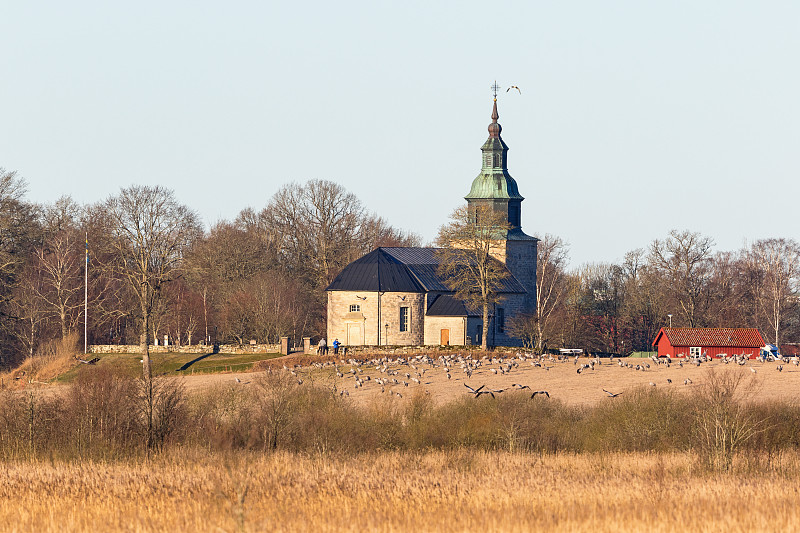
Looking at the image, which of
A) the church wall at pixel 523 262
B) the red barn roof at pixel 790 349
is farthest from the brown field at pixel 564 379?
the red barn roof at pixel 790 349

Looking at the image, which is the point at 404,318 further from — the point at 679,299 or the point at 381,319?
the point at 679,299

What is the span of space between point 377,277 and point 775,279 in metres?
33.3

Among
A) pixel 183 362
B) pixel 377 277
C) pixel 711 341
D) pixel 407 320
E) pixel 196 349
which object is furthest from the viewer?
pixel 196 349

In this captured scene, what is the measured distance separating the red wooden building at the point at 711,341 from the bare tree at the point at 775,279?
1341 cm

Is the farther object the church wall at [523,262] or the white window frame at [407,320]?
the church wall at [523,262]

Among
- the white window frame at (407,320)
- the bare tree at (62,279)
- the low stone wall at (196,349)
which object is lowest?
the low stone wall at (196,349)

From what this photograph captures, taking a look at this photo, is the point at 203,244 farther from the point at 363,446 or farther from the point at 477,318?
the point at 363,446

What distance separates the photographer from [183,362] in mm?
66750

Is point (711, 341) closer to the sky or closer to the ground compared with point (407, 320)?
closer to the ground

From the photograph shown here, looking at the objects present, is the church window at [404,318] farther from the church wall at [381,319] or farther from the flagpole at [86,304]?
the flagpole at [86,304]

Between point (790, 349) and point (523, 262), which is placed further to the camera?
point (790, 349)

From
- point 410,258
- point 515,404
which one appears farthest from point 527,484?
point 410,258

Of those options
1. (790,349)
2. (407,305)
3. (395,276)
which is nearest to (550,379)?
(407,305)

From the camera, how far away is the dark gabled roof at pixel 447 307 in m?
68.1
